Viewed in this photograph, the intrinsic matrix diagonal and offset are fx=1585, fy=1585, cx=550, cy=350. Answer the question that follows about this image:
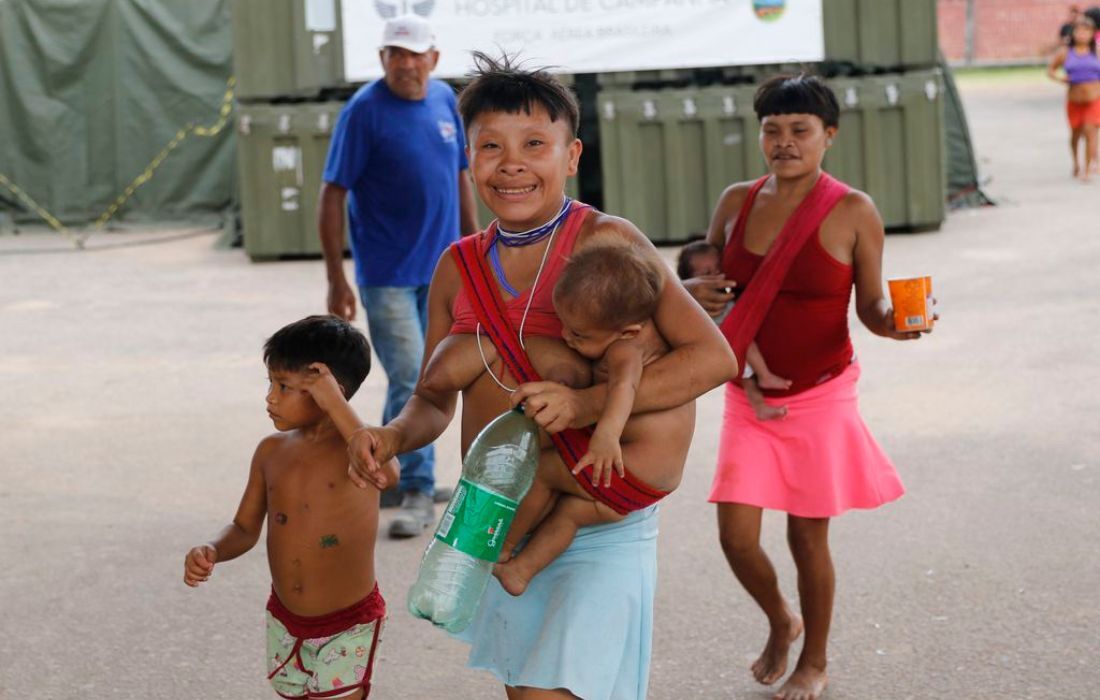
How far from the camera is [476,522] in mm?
3219

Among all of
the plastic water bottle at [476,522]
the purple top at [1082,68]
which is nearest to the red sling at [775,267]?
the plastic water bottle at [476,522]

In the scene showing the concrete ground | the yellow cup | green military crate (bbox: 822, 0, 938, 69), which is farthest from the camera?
green military crate (bbox: 822, 0, 938, 69)

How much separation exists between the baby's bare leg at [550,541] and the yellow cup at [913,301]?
1.52 meters

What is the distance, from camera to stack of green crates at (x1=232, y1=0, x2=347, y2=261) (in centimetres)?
1425

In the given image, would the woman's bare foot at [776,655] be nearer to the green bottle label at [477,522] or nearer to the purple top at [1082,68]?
the green bottle label at [477,522]

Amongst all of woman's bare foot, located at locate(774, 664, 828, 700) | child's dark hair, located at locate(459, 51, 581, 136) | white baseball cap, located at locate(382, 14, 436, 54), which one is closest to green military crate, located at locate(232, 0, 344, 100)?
white baseball cap, located at locate(382, 14, 436, 54)

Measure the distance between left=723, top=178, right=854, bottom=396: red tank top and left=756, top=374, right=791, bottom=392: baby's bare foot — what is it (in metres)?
0.03

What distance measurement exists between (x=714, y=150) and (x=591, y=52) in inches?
57.2

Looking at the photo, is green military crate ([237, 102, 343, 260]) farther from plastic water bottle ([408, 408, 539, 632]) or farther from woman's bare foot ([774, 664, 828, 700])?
plastic water bottle ([408, 408, 539, 632])

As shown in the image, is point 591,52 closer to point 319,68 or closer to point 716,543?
point 319,68

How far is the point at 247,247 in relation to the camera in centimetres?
1470

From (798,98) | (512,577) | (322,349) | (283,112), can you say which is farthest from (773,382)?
(283,112)

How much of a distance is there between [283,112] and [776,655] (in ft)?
34.1

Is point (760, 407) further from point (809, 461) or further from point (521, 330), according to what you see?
point (521, 330)
